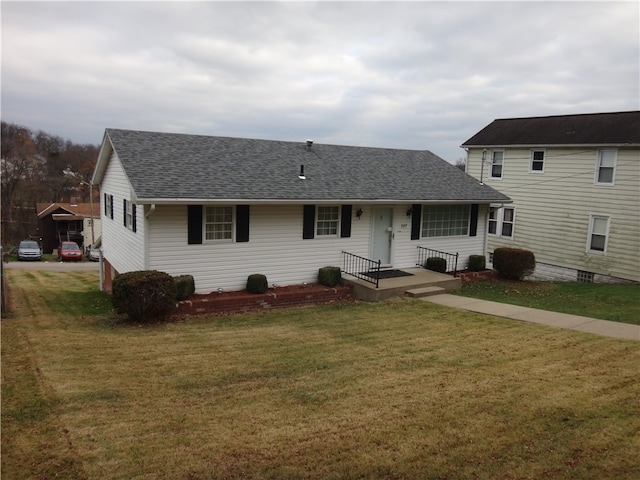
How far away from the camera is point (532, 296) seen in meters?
14.7

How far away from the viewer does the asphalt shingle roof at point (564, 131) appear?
18.9 meters

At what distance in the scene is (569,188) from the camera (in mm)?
20688

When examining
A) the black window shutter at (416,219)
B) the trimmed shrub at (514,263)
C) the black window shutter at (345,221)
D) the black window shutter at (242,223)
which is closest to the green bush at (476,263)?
the trimmed shrub at (514,263)

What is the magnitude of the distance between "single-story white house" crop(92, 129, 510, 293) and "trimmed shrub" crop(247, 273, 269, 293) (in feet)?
1.45

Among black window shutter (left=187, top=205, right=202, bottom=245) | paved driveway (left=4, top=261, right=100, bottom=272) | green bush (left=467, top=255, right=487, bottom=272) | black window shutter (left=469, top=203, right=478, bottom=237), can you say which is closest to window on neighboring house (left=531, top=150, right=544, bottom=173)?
black window shutter (left=469, top=203, right=478, bottom=237)

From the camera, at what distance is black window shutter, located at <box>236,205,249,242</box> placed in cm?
1273

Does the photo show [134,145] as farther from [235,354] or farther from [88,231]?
[88,231]

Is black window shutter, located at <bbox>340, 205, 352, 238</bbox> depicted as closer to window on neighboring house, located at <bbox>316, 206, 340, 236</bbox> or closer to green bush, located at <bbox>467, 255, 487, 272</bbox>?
window on neighboring house, located at <bbox>316, 206, 340, 236</bbox>

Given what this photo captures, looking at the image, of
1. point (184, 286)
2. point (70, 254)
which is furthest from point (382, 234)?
point (70, 254)

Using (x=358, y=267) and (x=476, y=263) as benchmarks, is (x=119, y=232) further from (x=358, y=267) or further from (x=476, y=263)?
(x=476, y=263)

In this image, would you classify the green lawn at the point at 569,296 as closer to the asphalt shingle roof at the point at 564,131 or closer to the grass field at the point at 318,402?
A: the grass field at the point at 318,402

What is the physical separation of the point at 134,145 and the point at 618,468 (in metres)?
13.2

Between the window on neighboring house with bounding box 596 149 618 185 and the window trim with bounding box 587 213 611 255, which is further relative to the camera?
the window trim with bounding box 587 213 611 255

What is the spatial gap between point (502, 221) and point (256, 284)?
15978mm
